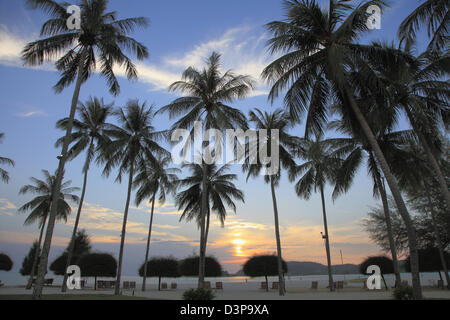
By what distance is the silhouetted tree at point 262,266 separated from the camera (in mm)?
32172

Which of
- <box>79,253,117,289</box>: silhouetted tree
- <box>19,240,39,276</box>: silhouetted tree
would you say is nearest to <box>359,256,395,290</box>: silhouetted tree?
<box>79,253,117,289</box>: silhouetted tree

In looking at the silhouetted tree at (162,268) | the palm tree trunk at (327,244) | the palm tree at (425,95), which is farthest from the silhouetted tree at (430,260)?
the silhouetted tree at (162,268)

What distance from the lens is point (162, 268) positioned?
3528cm

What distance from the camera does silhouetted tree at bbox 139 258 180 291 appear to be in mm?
35156

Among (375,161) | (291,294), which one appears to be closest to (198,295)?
(291,294)

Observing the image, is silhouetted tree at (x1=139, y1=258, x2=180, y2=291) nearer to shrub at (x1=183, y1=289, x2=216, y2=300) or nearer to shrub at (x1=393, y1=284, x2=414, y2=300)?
shrub at (x1=183, y1=289, x2=216, y2=300)

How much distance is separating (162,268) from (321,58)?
98.8 feet

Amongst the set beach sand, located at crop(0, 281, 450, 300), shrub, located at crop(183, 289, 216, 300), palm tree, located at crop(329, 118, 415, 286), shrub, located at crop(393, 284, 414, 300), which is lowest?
beach sand, located at crop(0, 281, 450, 300)

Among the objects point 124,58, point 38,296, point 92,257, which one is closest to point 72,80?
point 124,58

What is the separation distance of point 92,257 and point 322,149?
26.8 metres

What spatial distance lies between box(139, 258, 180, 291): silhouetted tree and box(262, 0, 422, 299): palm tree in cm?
2759

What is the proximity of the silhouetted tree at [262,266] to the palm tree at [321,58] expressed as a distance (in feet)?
71.7

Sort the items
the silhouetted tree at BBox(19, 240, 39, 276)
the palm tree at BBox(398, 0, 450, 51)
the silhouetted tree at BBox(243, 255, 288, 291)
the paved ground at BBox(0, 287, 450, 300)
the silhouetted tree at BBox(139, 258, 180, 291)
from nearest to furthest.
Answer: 1. the palm tree at BBox(398, 0, 450, 51)
2. the paved ground at BBox(0, 287, 450, 300)
3. the silhouetted tree at BBox(243, 255, 288, 291)
4. the silhouetted tree at BBox(139, 258, 180, 291)
5. the silhouetted tree at BBox(19, 240, 39, 276)

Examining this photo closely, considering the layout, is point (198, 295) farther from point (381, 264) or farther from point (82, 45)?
point (381, 264)
